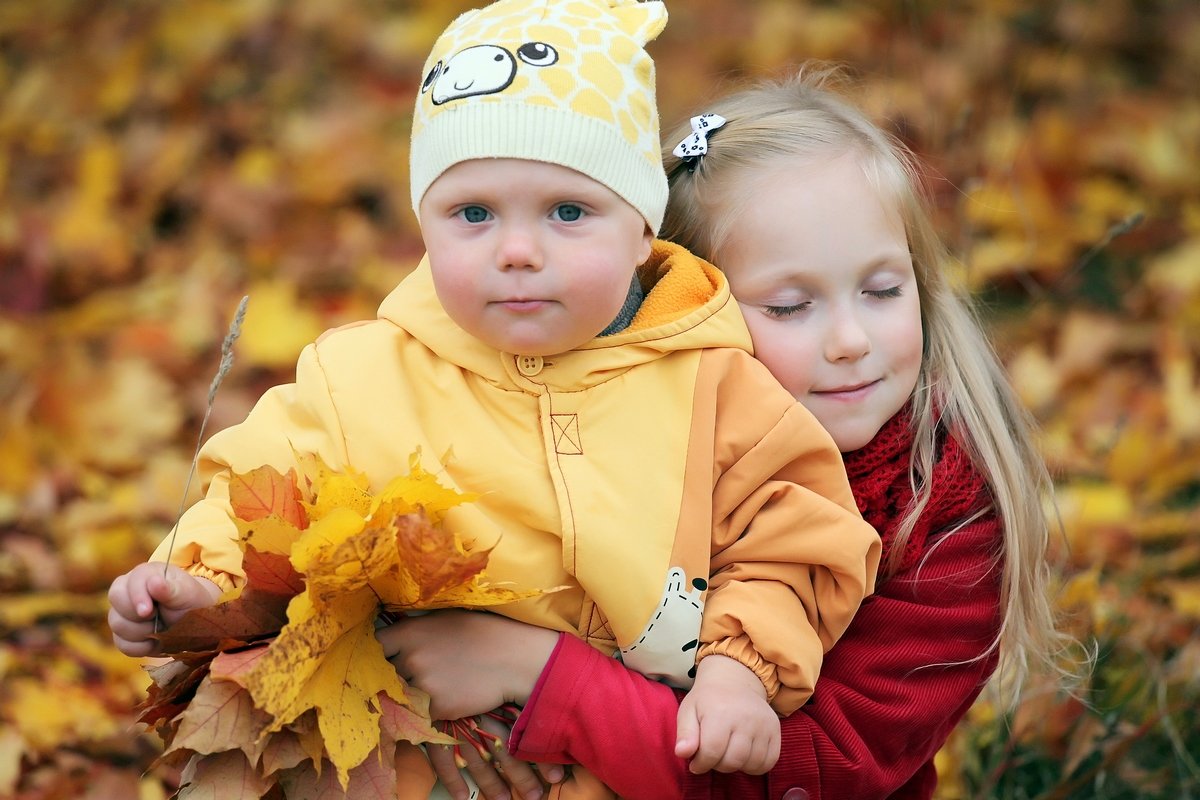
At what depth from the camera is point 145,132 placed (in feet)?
15.6

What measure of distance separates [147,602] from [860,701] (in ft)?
3.14

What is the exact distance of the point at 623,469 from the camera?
1.89 meters

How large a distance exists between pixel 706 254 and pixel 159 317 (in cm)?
254

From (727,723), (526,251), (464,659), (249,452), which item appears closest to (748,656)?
(727,723)

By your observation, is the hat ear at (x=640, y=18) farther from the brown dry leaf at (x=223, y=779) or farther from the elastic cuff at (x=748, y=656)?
the brown dry leaf at (x=223, y=779)

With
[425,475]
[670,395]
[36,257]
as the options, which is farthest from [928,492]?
[36,257]

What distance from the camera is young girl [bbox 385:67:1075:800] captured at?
6.24 ft

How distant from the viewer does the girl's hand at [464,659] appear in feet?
6.20

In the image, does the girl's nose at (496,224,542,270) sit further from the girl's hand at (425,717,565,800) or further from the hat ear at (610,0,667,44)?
the girl's hand at (425,717,565,800)

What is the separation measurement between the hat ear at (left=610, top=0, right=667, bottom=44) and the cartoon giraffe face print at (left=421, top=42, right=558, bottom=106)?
0.16 m

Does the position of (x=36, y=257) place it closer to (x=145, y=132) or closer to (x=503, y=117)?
(x=145, y=132)

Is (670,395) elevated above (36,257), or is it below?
above

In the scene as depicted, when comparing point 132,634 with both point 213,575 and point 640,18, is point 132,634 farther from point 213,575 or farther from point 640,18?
point 640,18

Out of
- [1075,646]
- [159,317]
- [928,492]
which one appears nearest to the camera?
[928,492]
